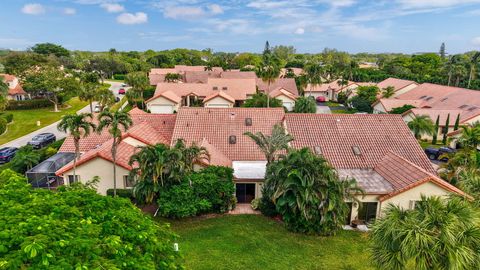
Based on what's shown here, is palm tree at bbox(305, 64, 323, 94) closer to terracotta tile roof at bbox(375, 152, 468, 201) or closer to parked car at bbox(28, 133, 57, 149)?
terracotta tile roof at bbox(375, 152, 468, 201)

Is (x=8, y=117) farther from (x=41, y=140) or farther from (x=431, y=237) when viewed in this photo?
(x=431, y=237)

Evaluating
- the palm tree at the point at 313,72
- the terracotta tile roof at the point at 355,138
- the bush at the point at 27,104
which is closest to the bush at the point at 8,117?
the bush at the point at 27,104

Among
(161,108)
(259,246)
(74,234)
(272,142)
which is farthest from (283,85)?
(74,234)

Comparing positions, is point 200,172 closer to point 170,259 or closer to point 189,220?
point 189,220

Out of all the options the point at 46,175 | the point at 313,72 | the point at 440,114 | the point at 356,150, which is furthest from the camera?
the point at 313,72

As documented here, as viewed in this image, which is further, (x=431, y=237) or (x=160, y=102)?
(x=160, y=102)

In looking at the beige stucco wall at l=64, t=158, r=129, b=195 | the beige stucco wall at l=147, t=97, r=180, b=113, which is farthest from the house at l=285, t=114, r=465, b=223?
the beige stucco wall at l=147, t=97, r=180, b=113

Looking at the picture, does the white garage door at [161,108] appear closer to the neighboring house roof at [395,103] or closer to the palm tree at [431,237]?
the neighboring house roof at [395,103]
